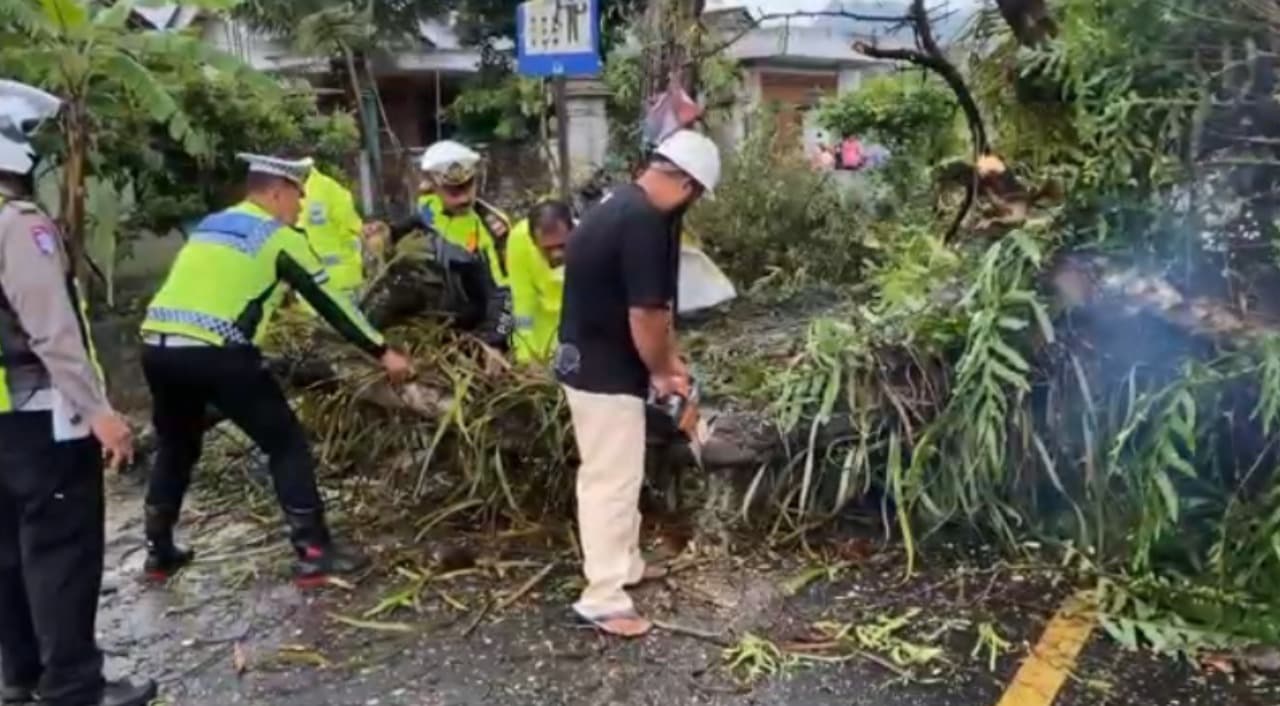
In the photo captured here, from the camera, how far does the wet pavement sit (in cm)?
414

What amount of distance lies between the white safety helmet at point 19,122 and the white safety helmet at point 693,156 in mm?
2021

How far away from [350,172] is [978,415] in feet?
40.2

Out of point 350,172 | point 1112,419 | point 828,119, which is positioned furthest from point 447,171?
point 350,172

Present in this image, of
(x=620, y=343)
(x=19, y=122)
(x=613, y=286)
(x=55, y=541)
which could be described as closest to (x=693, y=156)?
(x=613, y=286)

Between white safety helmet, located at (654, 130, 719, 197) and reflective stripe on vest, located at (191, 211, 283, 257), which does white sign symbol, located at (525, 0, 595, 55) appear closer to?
reflective stripe on vest, located at (191, 211, 283, 257)

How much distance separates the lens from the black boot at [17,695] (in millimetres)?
4145

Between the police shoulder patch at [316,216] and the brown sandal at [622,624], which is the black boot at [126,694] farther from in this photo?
the police shoulder patch at [316,216]

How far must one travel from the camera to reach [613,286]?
4477 millimetres

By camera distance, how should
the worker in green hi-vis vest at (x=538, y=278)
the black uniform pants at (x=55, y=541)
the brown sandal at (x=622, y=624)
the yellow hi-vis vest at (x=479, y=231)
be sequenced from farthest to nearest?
1. the yellow hi-vis vest at (x=479, y=231)
2. the worker in green hi-vis vest at (x=538, y=278)
3. the brown sandal at (x=622, y=624)
4. the black uniform pants at (x=55, y=541)

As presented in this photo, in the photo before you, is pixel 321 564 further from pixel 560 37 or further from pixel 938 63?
pixel 938 63

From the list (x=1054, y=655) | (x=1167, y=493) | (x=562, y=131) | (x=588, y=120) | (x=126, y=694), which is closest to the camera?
(x=126, y=694)

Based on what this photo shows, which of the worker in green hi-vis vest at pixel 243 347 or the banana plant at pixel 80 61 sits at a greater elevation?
the banana plant at pixel 80 61

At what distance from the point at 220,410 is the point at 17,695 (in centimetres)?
137

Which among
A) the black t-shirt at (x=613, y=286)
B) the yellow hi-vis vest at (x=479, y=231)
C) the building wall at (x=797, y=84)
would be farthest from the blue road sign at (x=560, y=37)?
the building wall at (x=797, y=84)
